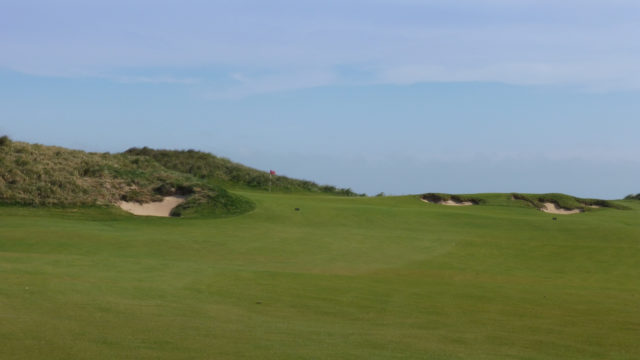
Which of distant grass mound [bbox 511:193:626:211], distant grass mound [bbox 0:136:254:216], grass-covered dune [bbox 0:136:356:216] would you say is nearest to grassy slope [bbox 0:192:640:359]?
distant grass mound [bbox 0:136:254:216]

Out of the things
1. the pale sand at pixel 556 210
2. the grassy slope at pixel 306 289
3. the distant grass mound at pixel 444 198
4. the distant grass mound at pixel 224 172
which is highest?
the distant grass mound at pixel 224 172

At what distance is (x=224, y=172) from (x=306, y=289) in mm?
39647

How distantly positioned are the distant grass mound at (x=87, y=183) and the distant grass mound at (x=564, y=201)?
55.3 feet

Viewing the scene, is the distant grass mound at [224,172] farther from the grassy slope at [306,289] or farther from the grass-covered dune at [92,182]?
the grassy slope at [306,289]

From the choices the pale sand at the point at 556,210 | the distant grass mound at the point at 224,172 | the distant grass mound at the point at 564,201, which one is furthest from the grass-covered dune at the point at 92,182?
the pale sand at the point at 556,210

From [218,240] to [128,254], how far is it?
3.63 meters

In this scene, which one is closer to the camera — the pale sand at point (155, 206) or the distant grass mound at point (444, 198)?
the pale sand at point (155, 206)

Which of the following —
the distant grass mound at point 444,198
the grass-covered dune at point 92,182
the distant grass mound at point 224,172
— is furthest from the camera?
the distant grass mound at point 224,172

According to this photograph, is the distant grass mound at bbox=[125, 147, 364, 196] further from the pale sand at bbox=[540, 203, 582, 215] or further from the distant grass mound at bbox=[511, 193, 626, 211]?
the pale sand at bbox=[540, 203, 582, 215]

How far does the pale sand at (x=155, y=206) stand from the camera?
28938mm

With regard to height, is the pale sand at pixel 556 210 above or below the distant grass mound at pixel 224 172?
below

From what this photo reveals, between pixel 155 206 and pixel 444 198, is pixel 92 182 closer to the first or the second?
pixel 155 206

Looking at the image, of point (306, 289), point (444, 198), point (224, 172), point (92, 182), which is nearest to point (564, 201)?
point (444, 198)

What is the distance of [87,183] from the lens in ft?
97.6
